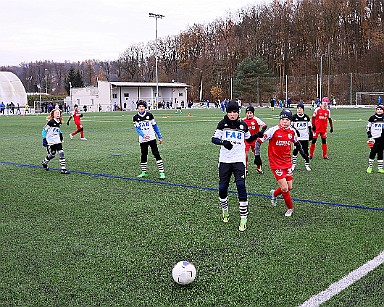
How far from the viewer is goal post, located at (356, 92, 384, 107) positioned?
224 feet

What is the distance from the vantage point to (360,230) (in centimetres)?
688

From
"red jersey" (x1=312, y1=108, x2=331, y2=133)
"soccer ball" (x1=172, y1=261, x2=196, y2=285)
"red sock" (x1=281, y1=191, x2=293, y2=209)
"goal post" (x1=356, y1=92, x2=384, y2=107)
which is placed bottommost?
"soccer ball" (x1=172, y1=261, x2=196, y2=285)

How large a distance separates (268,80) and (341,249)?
3286 inches

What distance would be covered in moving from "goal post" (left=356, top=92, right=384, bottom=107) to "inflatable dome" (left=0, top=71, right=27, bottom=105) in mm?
62407

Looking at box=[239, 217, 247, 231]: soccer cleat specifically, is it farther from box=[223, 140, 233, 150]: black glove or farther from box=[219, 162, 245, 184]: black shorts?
box=[223, 140, 233, 150]: black glove

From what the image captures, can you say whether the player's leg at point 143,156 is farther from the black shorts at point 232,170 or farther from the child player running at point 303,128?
the black shorts at point 232,170

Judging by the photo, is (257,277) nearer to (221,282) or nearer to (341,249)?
(221,282)

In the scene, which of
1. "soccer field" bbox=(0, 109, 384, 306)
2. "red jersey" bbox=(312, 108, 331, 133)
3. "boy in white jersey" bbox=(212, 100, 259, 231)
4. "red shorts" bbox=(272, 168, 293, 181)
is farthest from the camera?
"red jersey" bbox=(312, 108, 331, 133)

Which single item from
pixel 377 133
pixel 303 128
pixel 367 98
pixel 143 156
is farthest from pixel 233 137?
pixel 367 98

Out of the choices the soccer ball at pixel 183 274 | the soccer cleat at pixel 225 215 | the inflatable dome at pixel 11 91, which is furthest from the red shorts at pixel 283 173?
the inflatable dome at pixel 11 91

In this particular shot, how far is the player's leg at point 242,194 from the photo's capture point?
6.98 meters

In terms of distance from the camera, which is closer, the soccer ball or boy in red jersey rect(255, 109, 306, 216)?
the soccer ball

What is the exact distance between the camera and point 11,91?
3339 inches

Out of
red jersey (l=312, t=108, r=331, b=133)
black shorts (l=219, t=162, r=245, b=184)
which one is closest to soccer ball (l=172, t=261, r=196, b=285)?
black shorts (l=219, t=162, r=245, b=184)
